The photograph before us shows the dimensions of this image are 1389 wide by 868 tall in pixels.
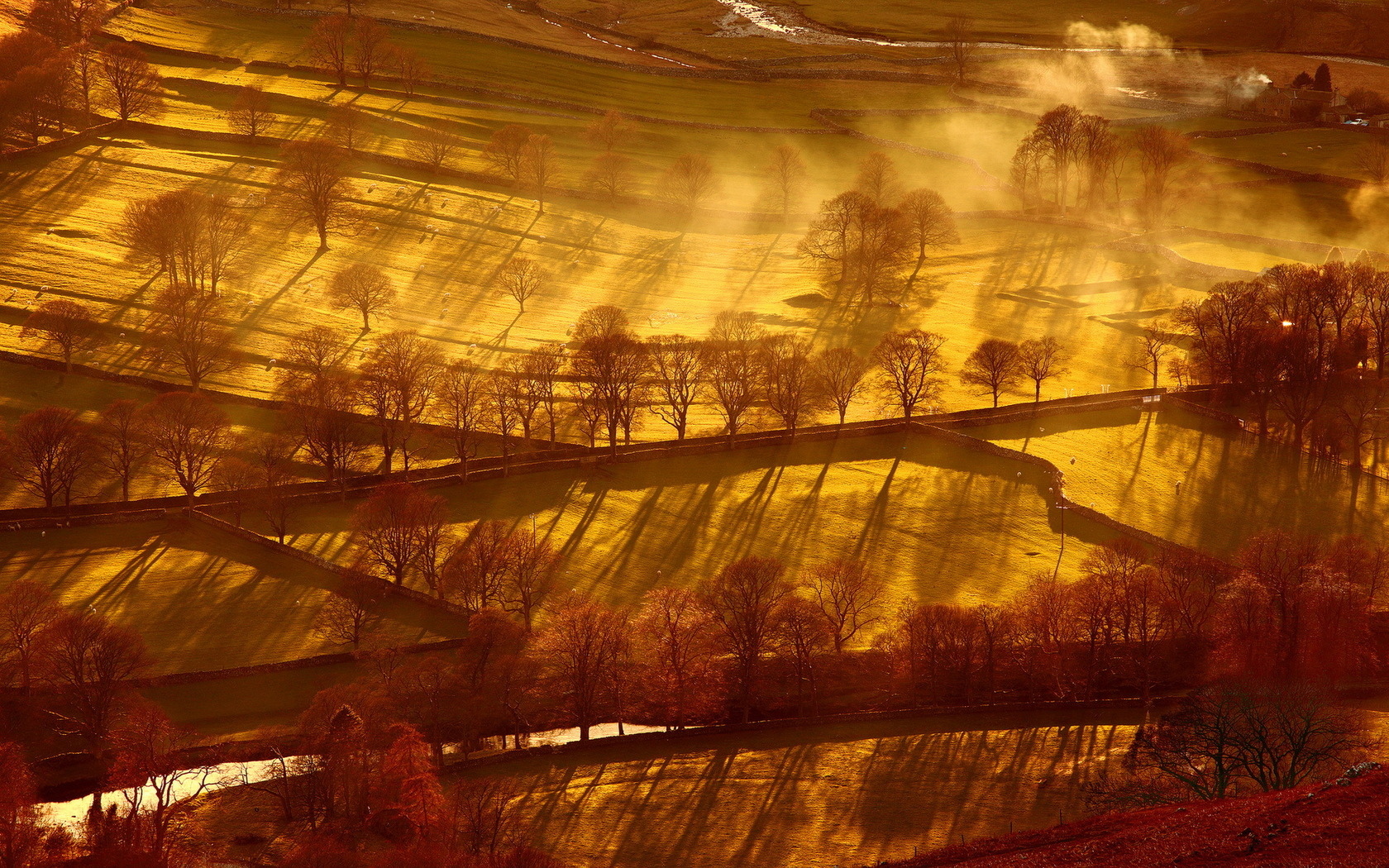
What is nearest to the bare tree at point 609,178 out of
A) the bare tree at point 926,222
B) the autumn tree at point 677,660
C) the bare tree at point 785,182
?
the bare tree at point 785,182

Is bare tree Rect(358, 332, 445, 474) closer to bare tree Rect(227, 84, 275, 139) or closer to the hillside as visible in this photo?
the hillside

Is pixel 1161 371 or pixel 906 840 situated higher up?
pixel 1161 371

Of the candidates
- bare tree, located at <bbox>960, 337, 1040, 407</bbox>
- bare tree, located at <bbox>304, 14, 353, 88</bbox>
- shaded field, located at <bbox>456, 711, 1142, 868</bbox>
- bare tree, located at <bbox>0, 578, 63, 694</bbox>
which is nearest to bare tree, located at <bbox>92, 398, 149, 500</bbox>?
bare tree, located at <bbox>0, 578, 63, 694</bbox>

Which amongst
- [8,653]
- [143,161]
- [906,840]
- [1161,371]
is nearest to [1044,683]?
[906,840]

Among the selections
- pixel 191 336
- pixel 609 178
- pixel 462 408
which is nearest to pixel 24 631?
pixel 462 408

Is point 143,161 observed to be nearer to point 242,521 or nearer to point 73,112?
point 73,112

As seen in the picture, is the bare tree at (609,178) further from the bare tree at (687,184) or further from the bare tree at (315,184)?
the bare tree at (315,184)
